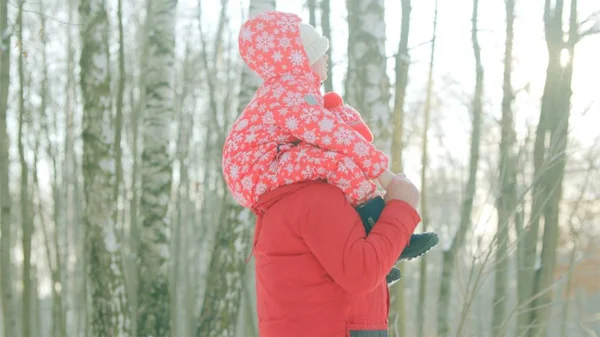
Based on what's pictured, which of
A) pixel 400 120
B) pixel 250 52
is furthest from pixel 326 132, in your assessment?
pixel 400 120

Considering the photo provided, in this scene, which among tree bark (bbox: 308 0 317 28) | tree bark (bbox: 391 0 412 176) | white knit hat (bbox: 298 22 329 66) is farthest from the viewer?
tree bark (bbox: 308 0 317 28)

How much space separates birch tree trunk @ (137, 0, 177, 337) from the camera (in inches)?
264

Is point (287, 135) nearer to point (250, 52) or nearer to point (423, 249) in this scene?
point (250, 52)

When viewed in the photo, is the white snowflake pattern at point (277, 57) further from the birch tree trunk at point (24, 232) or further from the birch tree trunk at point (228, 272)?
the birch tree trunk at point (24, 232)

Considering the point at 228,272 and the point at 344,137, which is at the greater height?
the point at 344,137

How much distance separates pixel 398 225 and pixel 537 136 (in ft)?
23.9

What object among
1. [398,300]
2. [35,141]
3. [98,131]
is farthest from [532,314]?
[35,141]

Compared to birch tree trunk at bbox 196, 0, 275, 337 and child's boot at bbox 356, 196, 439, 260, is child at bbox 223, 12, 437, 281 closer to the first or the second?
child's boot at bbox 356, 196, 439, 260

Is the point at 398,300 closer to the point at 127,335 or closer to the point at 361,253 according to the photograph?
the point at 127,335

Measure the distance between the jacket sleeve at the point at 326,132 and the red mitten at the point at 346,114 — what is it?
0.09 m

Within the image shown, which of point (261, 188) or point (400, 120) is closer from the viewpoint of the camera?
point (261, 188)

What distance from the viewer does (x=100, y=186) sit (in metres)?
6.59

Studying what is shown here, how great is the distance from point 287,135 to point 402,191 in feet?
1.18

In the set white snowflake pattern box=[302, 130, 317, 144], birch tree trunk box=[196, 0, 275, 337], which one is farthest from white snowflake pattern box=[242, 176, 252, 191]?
birch tree trunk box=[196, 0, 275, 337]
